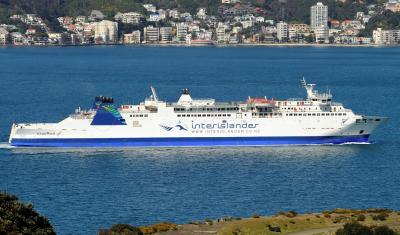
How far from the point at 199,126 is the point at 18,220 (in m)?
32.2

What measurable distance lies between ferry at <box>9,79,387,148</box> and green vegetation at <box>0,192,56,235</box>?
30.1m

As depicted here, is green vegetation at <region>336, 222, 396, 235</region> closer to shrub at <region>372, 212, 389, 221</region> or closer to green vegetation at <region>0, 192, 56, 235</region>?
shrub at <region>372, 212, 389, 221</region>

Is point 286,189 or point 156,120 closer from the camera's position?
point 286,189

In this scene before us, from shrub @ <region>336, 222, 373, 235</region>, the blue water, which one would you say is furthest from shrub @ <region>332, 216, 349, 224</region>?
the blue water

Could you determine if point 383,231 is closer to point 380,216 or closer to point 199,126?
point 380,216

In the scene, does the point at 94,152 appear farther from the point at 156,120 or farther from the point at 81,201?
the point at 81,201

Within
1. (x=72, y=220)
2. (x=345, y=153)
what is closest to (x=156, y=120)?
(x=345, y=153)

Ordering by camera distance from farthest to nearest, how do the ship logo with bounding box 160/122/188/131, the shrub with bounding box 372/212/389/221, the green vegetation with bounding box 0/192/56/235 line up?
the ship logo with bounding box 160/122/188/131 → the shrub with bounding box 372/212/389/221 → the green vegetation with bounding box 0/192/56/235

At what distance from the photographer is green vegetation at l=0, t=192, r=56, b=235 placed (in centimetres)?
2731

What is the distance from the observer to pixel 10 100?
3408 inches

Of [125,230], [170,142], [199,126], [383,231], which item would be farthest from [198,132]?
[383,231]

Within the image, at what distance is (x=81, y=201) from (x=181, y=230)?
9.80 m

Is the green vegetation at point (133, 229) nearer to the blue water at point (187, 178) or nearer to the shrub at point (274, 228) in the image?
the shrub at point (274, 228)

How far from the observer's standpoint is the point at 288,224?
35.8 meters
